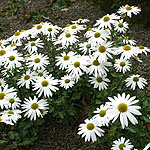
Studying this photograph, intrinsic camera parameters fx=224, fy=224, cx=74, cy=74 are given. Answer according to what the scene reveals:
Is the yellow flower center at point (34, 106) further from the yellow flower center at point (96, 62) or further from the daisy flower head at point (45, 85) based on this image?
the yellow flower center at point (96, 62)

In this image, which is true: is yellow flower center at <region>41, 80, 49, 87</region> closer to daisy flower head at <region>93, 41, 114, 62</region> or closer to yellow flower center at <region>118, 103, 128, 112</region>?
daisy flower head at <region>93, 41, 114, 62</region>

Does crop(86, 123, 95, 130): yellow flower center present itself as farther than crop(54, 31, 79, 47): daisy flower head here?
No

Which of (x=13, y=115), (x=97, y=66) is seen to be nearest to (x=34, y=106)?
(x=13, y=115)

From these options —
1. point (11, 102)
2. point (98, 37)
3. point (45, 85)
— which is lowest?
point (11, 102)

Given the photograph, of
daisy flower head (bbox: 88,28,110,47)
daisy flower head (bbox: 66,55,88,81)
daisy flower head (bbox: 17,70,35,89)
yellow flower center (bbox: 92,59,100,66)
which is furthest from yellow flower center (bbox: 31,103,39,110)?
daisy flower head (bbox: 88,28,110,47)

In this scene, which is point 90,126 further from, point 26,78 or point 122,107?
point 26,78

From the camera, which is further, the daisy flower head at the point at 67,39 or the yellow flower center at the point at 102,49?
the daisy flower head at the point at 67,39

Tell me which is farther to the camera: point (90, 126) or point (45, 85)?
point (45, 85)

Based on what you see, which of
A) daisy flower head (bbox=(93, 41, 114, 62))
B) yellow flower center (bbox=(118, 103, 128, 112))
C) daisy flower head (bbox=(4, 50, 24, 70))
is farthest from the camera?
daisy flower head (bbox=(4, 50, 24, 70))

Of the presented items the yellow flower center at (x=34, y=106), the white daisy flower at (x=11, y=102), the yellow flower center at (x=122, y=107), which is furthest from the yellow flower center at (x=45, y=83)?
the yellow flower center at (x=122, y=107)
